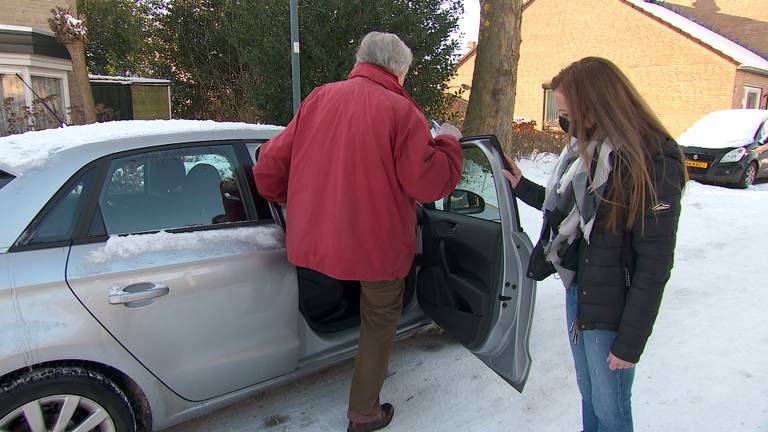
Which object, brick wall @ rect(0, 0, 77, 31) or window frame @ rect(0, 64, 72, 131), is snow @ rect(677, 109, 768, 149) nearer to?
window frame @ rect(0, 64, 72, 131)

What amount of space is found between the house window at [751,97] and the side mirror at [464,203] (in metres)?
20.7

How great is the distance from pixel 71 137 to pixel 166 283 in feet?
2.63

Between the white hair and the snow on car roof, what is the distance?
751mm

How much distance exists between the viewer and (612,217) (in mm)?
1829

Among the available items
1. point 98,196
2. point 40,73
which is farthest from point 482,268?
point 40,73

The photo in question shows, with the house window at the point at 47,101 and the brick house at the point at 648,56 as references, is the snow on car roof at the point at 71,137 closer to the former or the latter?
the house window at the point at 47,101

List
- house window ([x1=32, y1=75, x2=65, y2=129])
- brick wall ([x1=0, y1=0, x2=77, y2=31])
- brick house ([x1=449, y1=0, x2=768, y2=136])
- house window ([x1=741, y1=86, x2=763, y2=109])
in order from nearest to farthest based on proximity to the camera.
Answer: house window ([x1=32, y1=75, x2=65, y2=129]), brick wall ([x1=0, y1=0, x2=77, y2=31]), brick house ([x1=449, y1=0, x2=768, y2=136]), house window ([x1=741, y1=86, x2=763, y2=109])

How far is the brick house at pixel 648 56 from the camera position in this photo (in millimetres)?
18859

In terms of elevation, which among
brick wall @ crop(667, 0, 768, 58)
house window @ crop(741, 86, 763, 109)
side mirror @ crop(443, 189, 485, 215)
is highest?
brick wall @ crop(667, 0, 768, 58)

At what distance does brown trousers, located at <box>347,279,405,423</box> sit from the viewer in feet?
8.28

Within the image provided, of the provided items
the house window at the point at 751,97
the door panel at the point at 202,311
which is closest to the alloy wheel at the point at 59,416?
the door panel at the point at 202,311

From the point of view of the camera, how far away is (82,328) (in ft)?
6.55

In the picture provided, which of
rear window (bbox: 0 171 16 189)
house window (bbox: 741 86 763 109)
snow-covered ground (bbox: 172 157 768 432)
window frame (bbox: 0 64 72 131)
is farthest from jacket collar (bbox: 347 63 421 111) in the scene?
house window (bbox: 741 86 763 109)

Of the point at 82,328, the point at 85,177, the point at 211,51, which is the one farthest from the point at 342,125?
the point at 211,51
